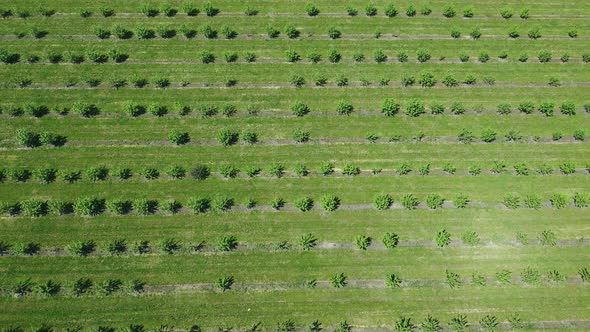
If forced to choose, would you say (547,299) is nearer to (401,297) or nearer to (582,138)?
(401,297)

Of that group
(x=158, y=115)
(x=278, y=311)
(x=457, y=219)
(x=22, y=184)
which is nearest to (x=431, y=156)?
(x=457, y=219)

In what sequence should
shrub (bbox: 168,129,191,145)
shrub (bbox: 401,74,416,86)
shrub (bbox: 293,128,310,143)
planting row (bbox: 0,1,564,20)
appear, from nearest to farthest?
1. shrub (bbox: 168,129,191,145)
2. shrub (bbox: 293,128,310,143)
3. shrub (bbox: 401,74,416,86)
4. planting row (bbox: 0,1,564,20)

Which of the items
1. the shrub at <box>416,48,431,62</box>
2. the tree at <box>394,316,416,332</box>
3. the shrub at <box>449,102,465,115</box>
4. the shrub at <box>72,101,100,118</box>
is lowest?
the tree at <box>394,316,416,332</box>

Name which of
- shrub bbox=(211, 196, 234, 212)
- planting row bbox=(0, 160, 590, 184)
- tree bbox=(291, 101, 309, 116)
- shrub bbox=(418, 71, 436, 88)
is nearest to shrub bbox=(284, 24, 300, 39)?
tree bbox=(291, 101, 309, 116)

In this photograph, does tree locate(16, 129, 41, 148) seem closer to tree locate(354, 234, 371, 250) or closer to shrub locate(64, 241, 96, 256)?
shrub locate(64, 241, 96, 256)

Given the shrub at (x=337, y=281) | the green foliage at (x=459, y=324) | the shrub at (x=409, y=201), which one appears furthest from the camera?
the shrub at (x=409, y=201)

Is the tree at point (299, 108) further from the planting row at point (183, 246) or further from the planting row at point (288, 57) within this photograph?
the planting row at point (183, 246)

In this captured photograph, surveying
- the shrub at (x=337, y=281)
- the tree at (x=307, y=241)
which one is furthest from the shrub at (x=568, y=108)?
the tree at (x=307, y=241)

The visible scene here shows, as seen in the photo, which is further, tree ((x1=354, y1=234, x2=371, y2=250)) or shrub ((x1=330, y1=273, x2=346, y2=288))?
tree ((x1=354, y1=234, x2=371, y2=250))

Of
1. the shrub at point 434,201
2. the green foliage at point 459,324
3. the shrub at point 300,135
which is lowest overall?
the green foliage at point 459,324
